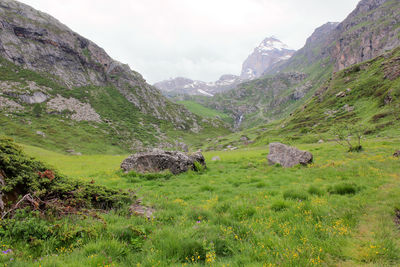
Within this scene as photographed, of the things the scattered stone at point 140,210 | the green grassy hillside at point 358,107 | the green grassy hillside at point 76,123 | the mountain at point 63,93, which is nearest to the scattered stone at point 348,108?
the green grassy hillside at point 358,107

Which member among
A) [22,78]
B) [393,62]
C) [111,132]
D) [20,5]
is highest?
[20,5]

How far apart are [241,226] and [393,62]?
462 feet

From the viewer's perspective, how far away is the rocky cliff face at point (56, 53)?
438 feet

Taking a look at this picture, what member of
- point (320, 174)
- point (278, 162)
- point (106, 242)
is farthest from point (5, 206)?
point (278, 162)

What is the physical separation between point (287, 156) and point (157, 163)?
15323 mm

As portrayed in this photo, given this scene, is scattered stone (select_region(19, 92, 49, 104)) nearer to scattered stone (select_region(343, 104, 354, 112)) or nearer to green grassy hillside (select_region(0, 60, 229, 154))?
green grassy hillside (select_region(0, 60, 229, 154))

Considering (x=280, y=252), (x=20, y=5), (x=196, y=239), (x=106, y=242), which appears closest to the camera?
(x=280, y=252)

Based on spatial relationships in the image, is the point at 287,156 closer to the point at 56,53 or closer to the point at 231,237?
the point at 231,237

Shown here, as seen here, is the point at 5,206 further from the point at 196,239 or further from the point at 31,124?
the point at 31,124

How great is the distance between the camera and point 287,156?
71.6 ft

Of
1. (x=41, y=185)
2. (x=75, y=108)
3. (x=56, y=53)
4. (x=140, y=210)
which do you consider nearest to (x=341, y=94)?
(x=140, y=210)

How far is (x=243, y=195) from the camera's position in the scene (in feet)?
35.6

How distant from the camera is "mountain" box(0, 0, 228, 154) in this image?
97.9m

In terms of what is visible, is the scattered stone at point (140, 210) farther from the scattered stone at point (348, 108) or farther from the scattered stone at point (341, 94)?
the scattered stone at point (341, 94)
